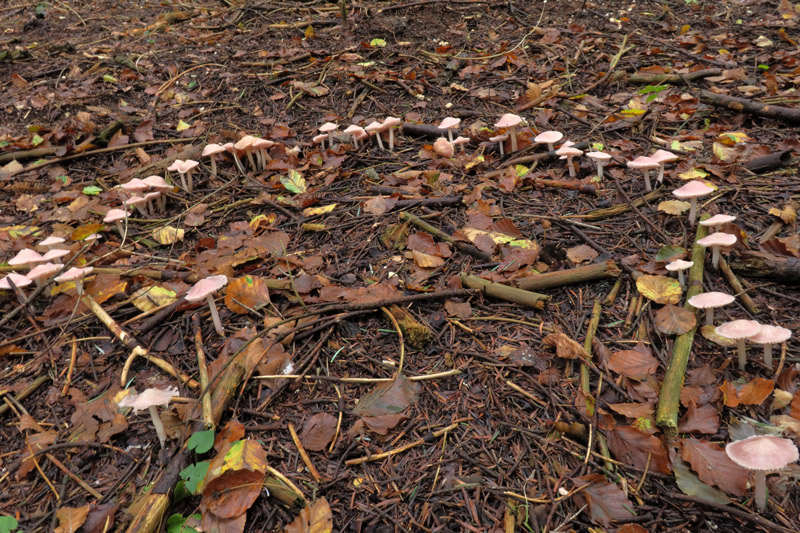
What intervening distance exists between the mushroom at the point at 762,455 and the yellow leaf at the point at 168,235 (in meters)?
3.50

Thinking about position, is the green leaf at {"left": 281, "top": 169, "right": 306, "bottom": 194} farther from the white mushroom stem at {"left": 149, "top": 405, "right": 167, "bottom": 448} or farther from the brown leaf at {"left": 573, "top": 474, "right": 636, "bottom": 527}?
the brown leaf at {"left": 573, "top": 474, "right": 636, "bottom": 527}

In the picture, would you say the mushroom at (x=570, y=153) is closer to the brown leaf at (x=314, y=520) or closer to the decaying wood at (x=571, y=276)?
the decaying wood at (x=571, y=276)

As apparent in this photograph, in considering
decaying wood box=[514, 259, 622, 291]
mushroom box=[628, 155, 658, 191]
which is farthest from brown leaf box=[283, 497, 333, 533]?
mushroom box=[628, 155, 658, 191]

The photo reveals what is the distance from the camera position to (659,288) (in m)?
2.49

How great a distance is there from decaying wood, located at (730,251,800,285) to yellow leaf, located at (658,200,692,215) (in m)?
0.56

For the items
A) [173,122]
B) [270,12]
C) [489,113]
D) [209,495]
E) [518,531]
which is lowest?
[518,531]

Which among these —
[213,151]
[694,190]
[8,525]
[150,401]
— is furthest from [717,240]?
[213,151]

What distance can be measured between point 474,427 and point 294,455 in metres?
0.79

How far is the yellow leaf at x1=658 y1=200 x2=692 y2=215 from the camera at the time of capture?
305 cm

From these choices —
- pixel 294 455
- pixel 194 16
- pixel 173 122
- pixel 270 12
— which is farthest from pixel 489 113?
pixel 194 16

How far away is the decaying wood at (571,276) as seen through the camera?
2619 millimetres

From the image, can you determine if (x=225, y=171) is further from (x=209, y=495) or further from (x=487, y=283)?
(x=209, y=495)

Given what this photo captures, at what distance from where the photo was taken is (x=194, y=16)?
324 inches

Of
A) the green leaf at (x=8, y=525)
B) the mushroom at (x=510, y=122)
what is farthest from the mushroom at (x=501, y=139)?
the green leaf at (x=8, y=525)
